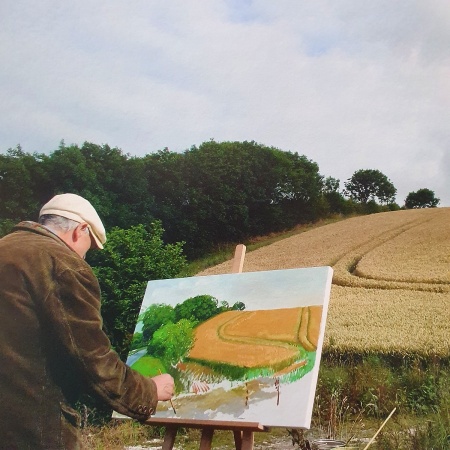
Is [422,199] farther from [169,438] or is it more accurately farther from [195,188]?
[169,438]

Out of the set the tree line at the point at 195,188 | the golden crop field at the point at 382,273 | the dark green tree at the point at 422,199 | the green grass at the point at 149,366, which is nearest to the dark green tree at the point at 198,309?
the green grass at the point at 149,366

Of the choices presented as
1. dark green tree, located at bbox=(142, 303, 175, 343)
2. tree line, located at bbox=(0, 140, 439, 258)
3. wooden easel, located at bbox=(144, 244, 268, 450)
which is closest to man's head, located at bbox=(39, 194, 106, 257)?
wooden easel, located at bbox=(144, 244, 268, 450)

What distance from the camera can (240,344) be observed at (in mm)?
4176

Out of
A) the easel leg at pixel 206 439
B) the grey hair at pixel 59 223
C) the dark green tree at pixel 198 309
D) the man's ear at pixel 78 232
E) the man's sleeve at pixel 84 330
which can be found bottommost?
the easel leg at pixel 206 439

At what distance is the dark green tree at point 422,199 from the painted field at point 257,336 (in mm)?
12540

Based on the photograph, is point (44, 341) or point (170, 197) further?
point (170, 197)

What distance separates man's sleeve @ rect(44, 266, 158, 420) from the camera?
245 cm

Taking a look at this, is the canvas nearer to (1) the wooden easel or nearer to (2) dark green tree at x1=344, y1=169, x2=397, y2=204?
(1) the wooden easel

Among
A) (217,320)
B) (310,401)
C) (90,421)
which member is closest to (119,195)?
(90,421)

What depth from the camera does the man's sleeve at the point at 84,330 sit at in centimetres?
245

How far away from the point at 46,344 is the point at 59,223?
1.61ft

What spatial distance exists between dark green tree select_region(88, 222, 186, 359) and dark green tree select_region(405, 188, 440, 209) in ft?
29.8

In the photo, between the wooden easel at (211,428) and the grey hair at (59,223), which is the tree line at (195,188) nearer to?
the wooden easel at (211,428)

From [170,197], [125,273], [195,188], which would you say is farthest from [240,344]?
[195,188]
